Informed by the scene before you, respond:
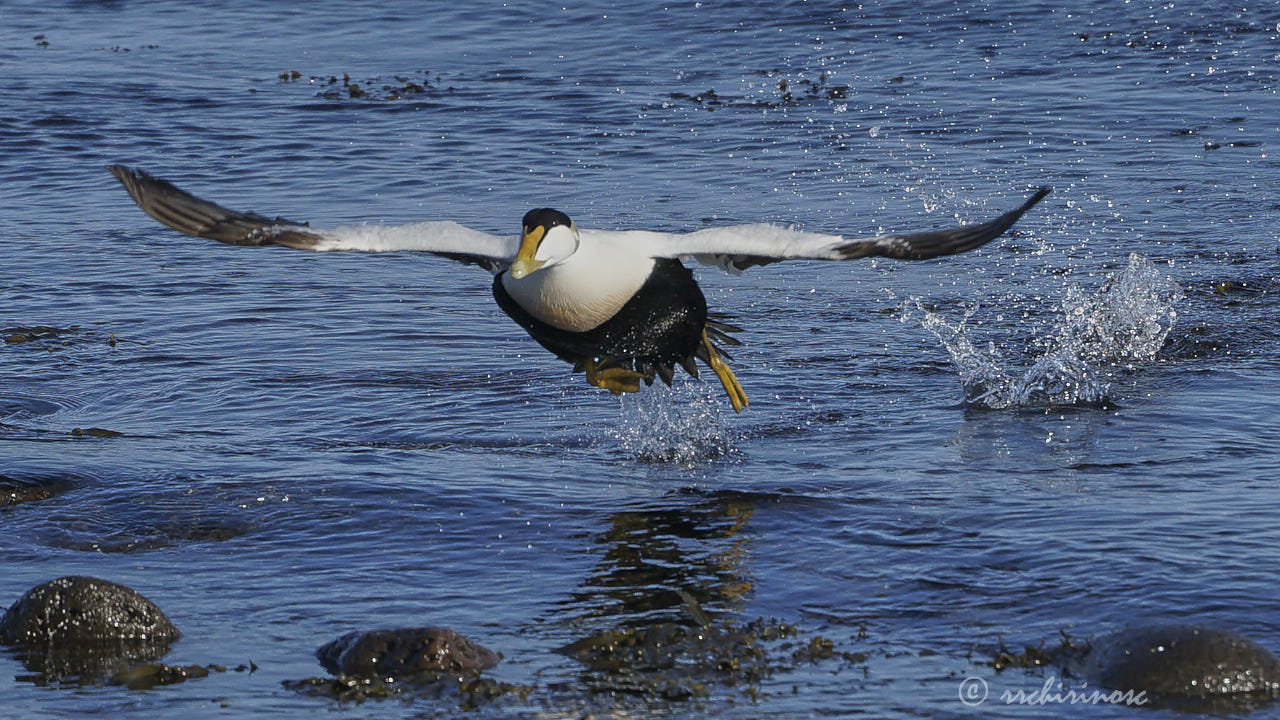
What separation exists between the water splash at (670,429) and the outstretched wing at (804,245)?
3.36 ft

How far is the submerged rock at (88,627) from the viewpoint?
224 inches

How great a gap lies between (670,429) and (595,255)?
1293 mm

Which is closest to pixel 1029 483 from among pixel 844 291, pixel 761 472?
pixel 761 472

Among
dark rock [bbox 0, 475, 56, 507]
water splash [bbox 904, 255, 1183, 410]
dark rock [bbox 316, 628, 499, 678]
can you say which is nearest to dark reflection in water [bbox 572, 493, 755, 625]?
dark rock [bbox 316, 628, 499, 678]

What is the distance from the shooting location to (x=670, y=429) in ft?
27.4

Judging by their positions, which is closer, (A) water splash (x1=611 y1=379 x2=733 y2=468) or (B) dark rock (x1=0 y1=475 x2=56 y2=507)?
(B) dark rock (x1=0 y1=475 x2=56 y2=507)

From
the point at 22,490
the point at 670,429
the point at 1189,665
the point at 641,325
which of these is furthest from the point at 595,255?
the point at 1189,665

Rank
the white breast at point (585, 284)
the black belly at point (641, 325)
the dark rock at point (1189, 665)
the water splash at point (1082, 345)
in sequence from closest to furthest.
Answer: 1. the dark rock at point (1189, 665)
2. the white breast at point (585, 284)
3. the black belly at point (641, 325)
4. the water splash at point (1082, 345)

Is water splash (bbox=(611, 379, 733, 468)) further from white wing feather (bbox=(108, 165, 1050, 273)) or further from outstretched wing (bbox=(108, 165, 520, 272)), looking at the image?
outstretched wing (bbox=(108, 165, 520, 272))

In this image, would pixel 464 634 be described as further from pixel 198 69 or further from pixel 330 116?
pixel 198 69

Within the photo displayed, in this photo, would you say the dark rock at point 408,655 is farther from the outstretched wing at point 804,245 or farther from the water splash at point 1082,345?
the water splash at point 1082,345

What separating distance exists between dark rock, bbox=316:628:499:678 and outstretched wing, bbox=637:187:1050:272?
7.23ft

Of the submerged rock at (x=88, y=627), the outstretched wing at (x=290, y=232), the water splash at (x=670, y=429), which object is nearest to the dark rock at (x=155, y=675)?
the submerged rock at (x=88, y=627)

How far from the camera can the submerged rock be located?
5.70m
